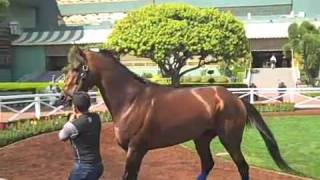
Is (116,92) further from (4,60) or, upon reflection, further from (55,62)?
(55,62)

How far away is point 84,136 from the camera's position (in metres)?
6.47

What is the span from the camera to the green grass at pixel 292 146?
12.1 metres

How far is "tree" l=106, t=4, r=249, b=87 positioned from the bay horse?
27.4 meters

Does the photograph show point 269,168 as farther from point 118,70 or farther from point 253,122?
point 118,70

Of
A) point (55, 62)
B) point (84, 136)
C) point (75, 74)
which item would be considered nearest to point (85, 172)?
point (84, 136)

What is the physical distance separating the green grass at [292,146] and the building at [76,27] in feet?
123

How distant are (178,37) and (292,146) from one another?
22.1 meters

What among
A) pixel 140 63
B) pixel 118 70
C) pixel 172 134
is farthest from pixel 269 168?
pixel 140 63

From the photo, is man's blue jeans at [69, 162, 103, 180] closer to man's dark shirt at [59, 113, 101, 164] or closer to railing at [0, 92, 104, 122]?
man's dark shirt at [59, 113, 101, 164]

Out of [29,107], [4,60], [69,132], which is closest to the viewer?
[69,132]

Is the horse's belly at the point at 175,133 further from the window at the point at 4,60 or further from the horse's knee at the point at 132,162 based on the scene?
the window at the point at 4,60

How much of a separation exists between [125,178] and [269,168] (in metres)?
4.65

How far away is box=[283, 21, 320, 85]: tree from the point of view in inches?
1526

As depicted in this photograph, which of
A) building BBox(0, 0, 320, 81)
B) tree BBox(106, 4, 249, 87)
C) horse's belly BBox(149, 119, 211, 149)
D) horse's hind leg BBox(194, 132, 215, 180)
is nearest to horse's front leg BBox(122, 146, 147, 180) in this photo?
horse's belly BBox(149, 119, 211, 149)
